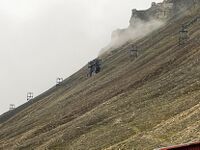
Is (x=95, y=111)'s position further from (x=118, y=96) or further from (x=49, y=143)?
(x=49, y=143)

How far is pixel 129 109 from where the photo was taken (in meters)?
102

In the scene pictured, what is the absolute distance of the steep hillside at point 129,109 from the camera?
253 feet

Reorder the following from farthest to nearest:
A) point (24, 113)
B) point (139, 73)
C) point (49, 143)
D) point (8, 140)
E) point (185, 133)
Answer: point (24, 113) < point (139, 73) < point (8, 140) < point (49, 143) < point (185, 133)

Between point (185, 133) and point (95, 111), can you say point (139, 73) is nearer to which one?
point (95, 111)

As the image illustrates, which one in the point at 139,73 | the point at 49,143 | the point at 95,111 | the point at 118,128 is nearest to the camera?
the point at 118,128

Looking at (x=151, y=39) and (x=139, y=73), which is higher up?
(x=151, y=39)

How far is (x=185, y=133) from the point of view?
6781 centimetres

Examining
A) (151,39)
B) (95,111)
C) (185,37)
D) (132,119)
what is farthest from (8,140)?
(151,39)

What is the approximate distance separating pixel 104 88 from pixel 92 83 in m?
20.1

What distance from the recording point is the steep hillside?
77062 mm

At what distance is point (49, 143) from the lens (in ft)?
322

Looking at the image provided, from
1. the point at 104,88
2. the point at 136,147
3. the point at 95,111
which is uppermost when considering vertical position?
the point at 104,88

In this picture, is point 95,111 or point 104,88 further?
point 104,88

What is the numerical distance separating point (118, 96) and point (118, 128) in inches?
1284
